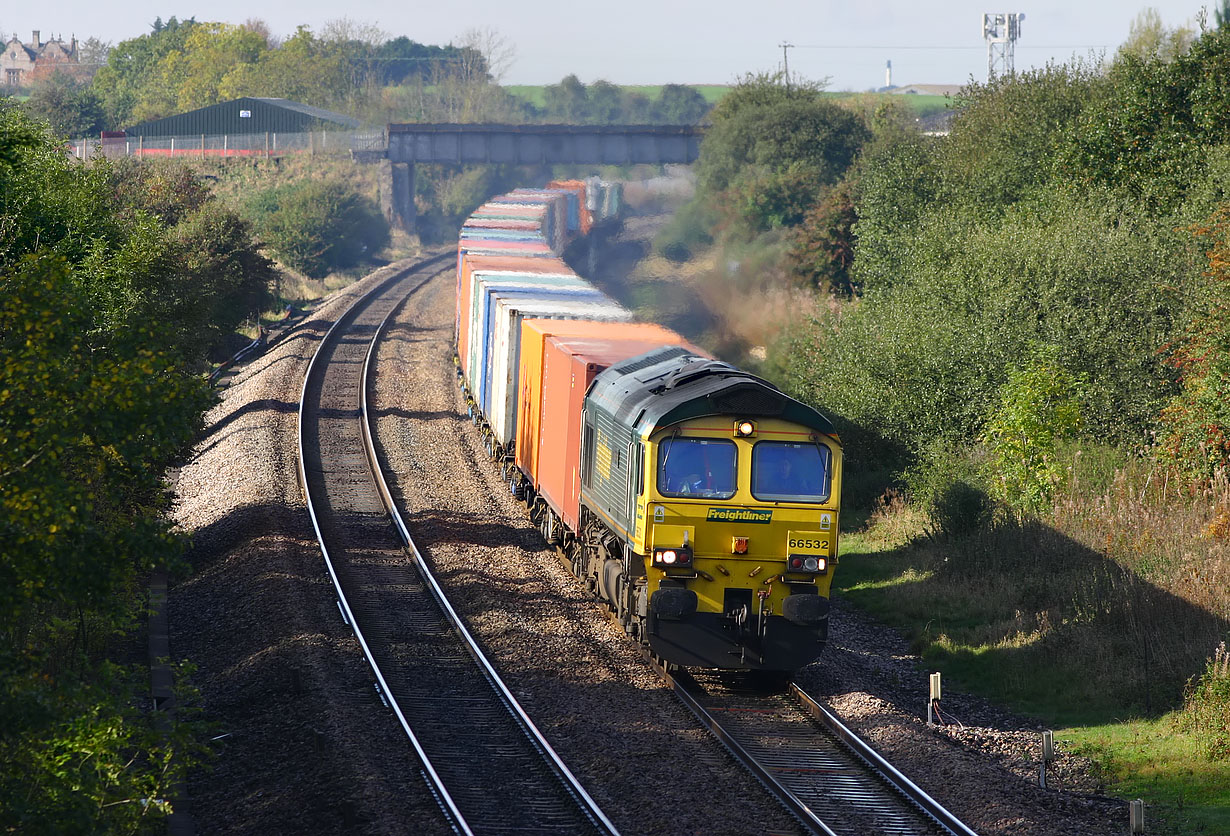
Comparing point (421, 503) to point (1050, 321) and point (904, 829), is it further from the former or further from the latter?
point (904, 829)

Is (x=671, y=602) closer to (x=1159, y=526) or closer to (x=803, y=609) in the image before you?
(x=803, y=609)

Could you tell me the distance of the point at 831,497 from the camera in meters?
14.9

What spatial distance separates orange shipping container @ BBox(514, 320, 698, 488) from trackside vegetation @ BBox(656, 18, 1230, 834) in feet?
19.0

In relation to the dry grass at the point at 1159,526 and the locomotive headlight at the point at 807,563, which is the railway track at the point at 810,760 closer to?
the locomotive headlight at the point at 807,563

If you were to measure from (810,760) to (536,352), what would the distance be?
11.0m

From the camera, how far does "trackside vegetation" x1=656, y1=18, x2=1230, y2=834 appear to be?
53.7ft

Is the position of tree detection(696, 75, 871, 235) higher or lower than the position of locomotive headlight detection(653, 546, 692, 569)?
higher

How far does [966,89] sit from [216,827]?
41575 millimetres

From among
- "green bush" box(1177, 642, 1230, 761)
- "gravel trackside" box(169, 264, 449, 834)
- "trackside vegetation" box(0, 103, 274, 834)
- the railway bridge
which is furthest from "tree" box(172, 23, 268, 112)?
"green bush" box(1177, 642, 1230, 761)

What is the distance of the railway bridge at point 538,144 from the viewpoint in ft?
290

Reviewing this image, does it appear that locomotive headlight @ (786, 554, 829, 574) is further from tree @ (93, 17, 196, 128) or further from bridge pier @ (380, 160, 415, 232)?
tree @ (93, 17, 196, 128)

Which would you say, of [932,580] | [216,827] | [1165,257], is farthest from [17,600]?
[1165,257]

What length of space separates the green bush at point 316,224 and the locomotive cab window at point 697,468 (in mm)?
57024

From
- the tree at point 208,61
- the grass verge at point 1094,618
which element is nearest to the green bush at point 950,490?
the grass verge at point 1094,618
